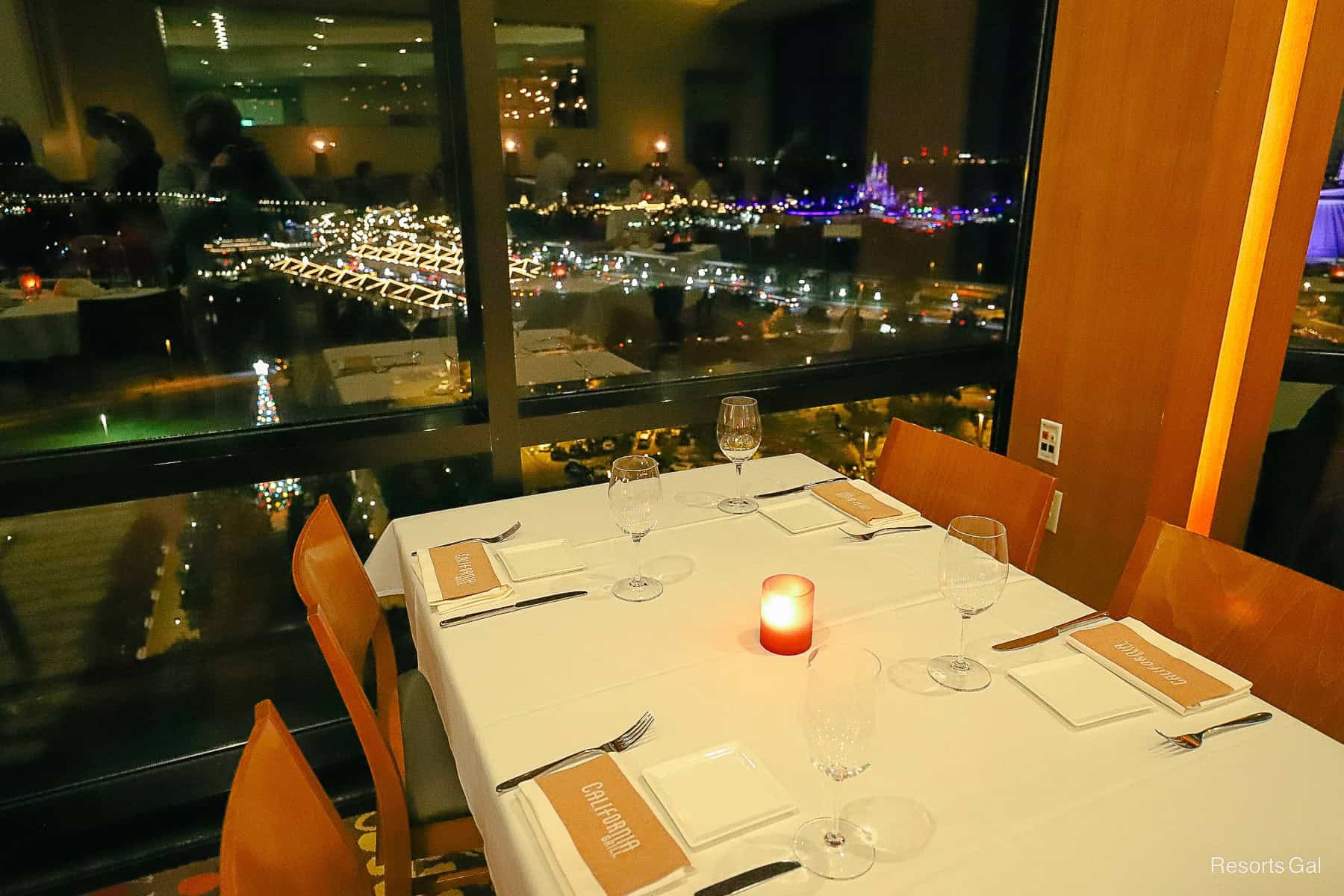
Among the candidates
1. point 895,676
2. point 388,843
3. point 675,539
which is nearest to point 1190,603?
point 895,676

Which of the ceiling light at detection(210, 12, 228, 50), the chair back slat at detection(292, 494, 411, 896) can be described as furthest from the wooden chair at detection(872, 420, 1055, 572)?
the ceiling light at detection(210, 12, 228, 50)

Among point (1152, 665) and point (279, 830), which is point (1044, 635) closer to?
point (1152, 665)

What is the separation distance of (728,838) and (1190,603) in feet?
3.02

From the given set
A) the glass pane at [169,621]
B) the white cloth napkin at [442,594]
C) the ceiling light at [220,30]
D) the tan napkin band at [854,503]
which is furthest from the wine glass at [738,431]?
the ceiling light at [220,30]

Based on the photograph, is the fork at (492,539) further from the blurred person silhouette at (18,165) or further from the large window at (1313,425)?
the large window at (1313,425)

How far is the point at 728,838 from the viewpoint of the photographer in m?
0.89

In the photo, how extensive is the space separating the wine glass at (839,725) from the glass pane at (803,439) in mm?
1365

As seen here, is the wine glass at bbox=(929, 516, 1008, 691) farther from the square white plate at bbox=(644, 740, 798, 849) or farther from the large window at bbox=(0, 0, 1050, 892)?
the large window at bbox=(0, 0, 1050, 892)

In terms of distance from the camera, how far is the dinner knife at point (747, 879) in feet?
2.66

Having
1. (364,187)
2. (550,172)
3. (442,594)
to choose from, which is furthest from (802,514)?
(364,187)

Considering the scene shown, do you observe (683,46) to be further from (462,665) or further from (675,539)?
(462,665)

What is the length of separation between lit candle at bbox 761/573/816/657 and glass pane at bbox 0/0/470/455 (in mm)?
1299

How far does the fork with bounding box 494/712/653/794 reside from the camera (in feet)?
3.17

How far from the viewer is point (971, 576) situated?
1149 mm
